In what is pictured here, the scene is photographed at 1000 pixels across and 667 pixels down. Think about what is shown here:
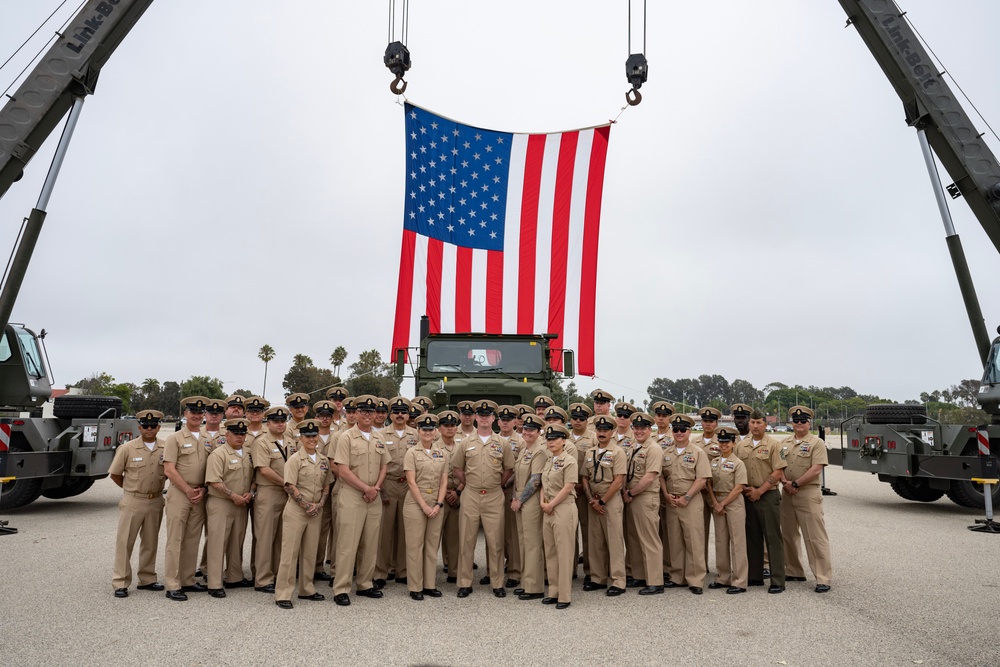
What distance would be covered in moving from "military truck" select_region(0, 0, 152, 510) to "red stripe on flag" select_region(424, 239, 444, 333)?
5374mm

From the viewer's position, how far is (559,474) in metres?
5.79

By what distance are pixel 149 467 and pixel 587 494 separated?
12.1ft

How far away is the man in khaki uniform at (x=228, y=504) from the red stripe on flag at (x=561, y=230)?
8475 millimetres

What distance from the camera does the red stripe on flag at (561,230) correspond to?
1381 cm

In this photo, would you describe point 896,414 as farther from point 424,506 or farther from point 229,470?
point 229,470

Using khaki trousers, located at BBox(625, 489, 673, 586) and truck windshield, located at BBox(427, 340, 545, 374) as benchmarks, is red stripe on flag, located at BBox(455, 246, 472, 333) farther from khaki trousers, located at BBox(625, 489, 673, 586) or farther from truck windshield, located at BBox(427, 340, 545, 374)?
khaki trousers, located at BBox(625, 489, 673, 586)

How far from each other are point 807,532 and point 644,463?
1.54 m

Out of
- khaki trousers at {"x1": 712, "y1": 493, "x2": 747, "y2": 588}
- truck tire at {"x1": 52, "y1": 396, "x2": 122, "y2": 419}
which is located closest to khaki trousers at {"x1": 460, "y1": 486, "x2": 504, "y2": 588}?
khaki trousers at {"x1": 712, "y1": 493, "x2": 747, "y2": 588}

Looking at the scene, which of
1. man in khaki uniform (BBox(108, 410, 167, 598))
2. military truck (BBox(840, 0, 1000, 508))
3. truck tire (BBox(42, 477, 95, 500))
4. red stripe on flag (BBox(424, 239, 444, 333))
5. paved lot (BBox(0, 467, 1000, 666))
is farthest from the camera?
red stripe on flag (BBox(424, 239, 444, 333))

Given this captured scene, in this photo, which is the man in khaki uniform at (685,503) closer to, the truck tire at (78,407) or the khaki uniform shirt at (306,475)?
the khaki uniform shirt at (306,475)

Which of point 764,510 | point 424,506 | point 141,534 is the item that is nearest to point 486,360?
point 424,506

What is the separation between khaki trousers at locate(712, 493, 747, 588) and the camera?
6.02 m

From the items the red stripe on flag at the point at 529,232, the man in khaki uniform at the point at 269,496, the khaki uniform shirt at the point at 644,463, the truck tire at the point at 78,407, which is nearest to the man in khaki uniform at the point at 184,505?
the man in khaki uniform at the point at 269,496

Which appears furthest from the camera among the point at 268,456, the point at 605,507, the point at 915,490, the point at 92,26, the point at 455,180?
the point at 455,180
